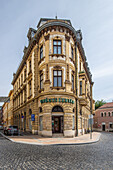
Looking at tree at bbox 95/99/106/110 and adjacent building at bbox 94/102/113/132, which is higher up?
tree at bbox 95/99/106/110

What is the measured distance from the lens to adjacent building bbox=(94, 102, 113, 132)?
65250 millimetres

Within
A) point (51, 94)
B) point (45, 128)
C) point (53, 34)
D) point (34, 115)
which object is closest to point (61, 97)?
point (51, 94)

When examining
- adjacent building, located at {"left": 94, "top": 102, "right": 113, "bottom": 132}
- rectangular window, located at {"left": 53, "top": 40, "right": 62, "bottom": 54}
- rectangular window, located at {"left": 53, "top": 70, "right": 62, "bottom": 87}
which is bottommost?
adjacent building, located at {"left": 94, "top": 102, "right": 113, "bottom": 132}

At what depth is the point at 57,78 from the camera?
2347 cm

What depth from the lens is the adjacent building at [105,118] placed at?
65.2 metres

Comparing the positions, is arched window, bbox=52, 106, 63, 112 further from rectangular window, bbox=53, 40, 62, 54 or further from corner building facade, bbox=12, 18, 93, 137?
rectangular window, bbox=53, 40, 62, 54

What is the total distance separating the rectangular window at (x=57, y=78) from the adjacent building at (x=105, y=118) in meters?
45.9

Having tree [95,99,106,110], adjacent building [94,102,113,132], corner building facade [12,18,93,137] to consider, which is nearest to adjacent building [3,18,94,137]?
corner building facade [12,18,93,137]

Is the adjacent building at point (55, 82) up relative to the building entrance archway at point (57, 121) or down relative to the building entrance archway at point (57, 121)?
up

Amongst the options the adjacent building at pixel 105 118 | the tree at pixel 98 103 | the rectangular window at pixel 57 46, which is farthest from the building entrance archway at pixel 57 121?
the tree at pixel 98 103

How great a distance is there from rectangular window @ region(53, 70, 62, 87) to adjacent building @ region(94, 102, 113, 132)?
151 feet

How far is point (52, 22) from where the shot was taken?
78.9ft

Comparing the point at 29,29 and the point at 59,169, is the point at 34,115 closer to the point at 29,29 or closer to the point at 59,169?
the point at 29,29

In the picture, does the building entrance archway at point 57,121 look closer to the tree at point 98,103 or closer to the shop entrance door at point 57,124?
the shop entrance door at point 57,124
